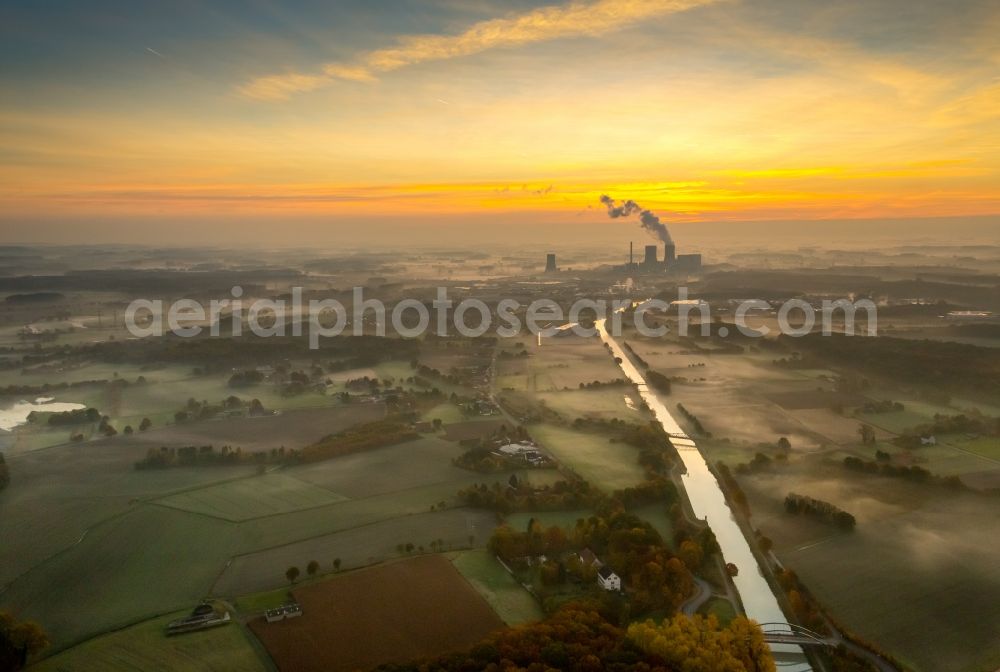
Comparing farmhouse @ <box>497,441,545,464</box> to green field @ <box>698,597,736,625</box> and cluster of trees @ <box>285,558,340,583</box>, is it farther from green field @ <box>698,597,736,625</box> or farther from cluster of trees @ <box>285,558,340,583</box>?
green field @ <box>698,597,736,625</box>

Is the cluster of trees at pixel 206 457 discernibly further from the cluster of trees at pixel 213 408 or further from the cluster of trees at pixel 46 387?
the cluster of trees at pixel 46 387

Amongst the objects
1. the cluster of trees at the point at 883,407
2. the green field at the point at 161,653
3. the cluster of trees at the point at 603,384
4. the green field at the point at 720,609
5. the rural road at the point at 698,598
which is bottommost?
the green field at the point at 161,653

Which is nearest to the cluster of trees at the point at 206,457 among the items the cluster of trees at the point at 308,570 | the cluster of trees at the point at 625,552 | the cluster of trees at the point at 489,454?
the cluster of trees at the point at 489,454

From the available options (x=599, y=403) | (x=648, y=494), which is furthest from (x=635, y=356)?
(x=648, y=494)

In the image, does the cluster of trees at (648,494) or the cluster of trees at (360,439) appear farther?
the cluster of trees at (360,439)

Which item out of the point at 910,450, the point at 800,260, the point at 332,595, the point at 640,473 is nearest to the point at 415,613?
the point at 332,595
